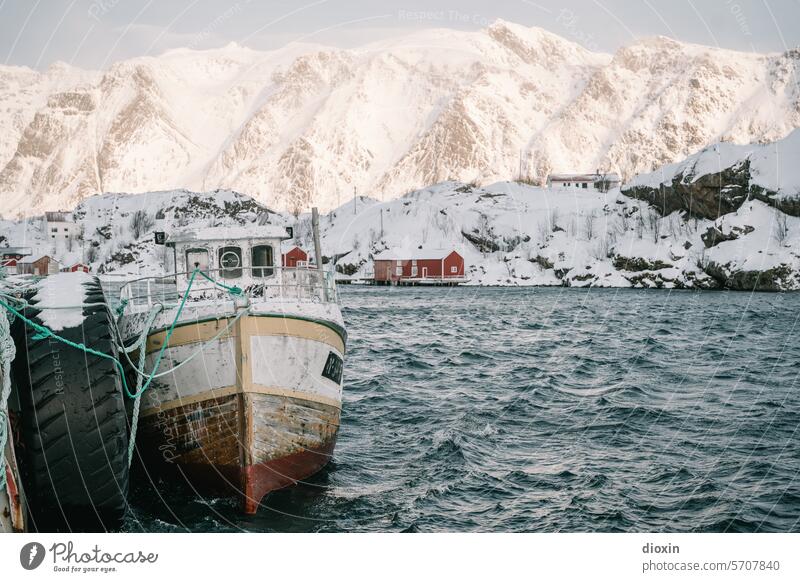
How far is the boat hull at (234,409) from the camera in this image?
1052 cm

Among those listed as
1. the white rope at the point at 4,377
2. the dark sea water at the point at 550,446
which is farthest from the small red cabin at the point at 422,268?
the white rope at the point at 4,377

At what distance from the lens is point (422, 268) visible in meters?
92.5

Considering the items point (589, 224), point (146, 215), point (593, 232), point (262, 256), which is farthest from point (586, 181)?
point (262, 256)

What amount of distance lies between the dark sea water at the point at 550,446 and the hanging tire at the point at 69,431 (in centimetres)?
257

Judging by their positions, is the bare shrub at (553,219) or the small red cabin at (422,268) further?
the bare shrub at (553,219)

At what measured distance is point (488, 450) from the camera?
13445 millimetres

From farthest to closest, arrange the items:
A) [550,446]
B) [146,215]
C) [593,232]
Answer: [146,215] < [593,232] < [550,446]

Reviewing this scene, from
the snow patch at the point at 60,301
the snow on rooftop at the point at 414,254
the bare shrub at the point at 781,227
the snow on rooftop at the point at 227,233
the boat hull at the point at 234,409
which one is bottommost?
the boat hull at the point at 234,409

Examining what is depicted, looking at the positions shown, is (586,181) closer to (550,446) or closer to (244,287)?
(550,446)

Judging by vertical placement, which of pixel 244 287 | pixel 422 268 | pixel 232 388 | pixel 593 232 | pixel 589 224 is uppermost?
pixel 589 224

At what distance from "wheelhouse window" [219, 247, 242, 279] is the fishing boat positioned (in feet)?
3.79

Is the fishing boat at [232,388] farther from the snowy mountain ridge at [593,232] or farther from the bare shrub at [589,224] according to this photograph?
the bare shrub at [589,224]

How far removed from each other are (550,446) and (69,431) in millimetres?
8982
